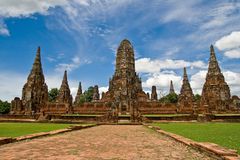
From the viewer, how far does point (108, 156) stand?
5.46 m

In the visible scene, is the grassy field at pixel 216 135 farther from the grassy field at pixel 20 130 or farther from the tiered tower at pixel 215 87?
the tiered tower at pixel 215 87

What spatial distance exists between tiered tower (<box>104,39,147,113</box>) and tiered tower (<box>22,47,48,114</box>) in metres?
13.5

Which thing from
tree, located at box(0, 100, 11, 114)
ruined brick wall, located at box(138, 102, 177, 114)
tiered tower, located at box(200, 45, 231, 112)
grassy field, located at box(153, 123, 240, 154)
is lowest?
grassy field, located at box(153, 123, 240, 154)

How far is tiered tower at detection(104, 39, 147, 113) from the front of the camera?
4243cm

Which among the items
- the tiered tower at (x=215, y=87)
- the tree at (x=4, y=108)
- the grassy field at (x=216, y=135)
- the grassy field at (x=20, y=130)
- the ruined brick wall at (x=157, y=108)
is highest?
the tiered tower at (x=215, y=87)

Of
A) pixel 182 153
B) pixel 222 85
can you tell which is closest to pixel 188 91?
pixel 222 85

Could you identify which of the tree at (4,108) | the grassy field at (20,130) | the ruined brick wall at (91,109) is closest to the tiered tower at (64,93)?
the ruined brick wall at (91,109)

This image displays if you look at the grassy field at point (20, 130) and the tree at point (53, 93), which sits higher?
the tree at point (53, 93)

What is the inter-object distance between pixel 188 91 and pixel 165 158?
51.9 m

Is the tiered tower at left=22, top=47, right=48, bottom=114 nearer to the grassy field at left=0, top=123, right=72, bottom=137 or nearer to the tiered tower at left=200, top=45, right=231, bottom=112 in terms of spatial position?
the grassy field at left=0, top=123, right=72, bottom=137

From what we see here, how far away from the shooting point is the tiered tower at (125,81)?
42.4 m

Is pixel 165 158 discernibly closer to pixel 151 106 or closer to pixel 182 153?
pixel 182 153

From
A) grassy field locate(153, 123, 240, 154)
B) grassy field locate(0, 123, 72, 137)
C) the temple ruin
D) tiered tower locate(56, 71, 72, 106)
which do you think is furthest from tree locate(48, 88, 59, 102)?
grassy field locate(153, 123, 240, 154)

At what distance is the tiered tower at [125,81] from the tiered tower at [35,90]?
1346cm
